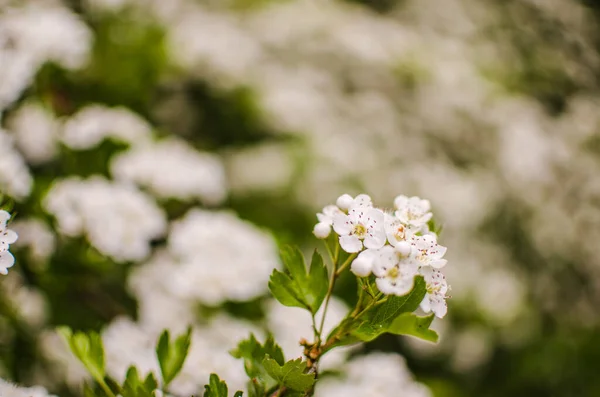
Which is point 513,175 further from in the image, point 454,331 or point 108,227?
point 108,227

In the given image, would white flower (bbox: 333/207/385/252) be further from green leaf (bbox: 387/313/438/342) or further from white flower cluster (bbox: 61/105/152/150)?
white flower cluster (bbox: 61/105/152/150)

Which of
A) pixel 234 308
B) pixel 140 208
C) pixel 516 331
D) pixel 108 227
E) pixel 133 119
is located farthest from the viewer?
pixel 516 331

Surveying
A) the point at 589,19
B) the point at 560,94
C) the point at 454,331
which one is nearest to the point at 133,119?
the point at 454,331

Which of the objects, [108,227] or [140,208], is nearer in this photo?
[108,227]

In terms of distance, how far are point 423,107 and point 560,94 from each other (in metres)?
1.15

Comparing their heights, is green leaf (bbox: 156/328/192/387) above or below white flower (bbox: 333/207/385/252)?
below

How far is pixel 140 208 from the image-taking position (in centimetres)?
157

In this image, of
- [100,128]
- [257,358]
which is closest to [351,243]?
[257,358]

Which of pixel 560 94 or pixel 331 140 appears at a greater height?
pixel 560 94

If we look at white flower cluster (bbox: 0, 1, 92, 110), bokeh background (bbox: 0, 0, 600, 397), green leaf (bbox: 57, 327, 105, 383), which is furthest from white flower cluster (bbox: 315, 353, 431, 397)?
white flower cluster (bbox: 0, 1, 92, 110)

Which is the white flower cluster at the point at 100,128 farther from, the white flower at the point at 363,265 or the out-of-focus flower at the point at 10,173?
the white flower at the point at 363,265

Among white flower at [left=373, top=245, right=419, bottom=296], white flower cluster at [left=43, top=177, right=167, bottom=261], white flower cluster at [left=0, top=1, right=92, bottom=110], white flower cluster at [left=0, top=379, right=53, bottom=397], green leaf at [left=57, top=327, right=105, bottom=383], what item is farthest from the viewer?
white flower cluster at [left=0, top=1, right=92, bottom=110]

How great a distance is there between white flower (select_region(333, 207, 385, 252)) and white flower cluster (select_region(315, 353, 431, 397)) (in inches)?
23.7

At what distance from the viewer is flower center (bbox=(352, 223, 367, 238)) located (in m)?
0.82
